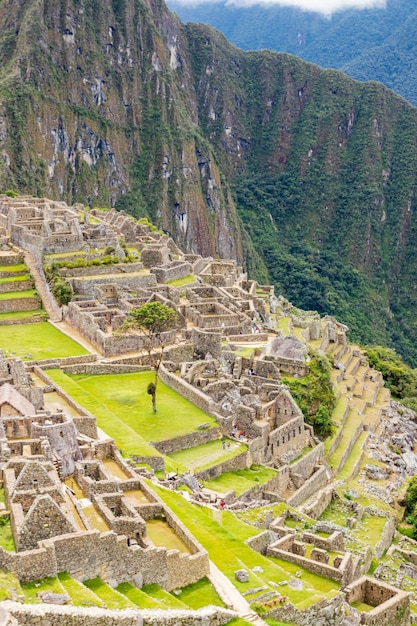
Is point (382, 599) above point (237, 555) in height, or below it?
below

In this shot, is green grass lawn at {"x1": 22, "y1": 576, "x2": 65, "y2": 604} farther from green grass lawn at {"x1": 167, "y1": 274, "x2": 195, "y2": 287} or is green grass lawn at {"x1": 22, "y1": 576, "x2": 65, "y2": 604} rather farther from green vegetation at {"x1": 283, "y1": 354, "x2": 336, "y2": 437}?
green grass lawn at {"x1": 167, "y1": 274, "x2": 195, "y2": 287}

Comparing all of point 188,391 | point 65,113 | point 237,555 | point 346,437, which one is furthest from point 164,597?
point 65,113

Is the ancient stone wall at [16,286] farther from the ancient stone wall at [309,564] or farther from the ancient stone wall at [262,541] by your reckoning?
the ancient stone wall at [309,564]

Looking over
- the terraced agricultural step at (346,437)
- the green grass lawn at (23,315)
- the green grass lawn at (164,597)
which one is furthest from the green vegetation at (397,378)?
the green grass lawn at (164,597)

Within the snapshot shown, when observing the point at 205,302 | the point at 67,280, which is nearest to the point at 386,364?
the point at 205,302

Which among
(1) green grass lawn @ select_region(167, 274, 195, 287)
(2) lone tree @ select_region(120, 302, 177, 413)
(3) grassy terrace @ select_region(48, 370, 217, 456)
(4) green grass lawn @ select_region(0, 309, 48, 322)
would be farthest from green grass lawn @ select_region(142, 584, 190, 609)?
(1) green grass lawn @ select_region(167, 274, 195, 287)

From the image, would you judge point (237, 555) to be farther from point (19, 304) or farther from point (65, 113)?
point (65, 113)
